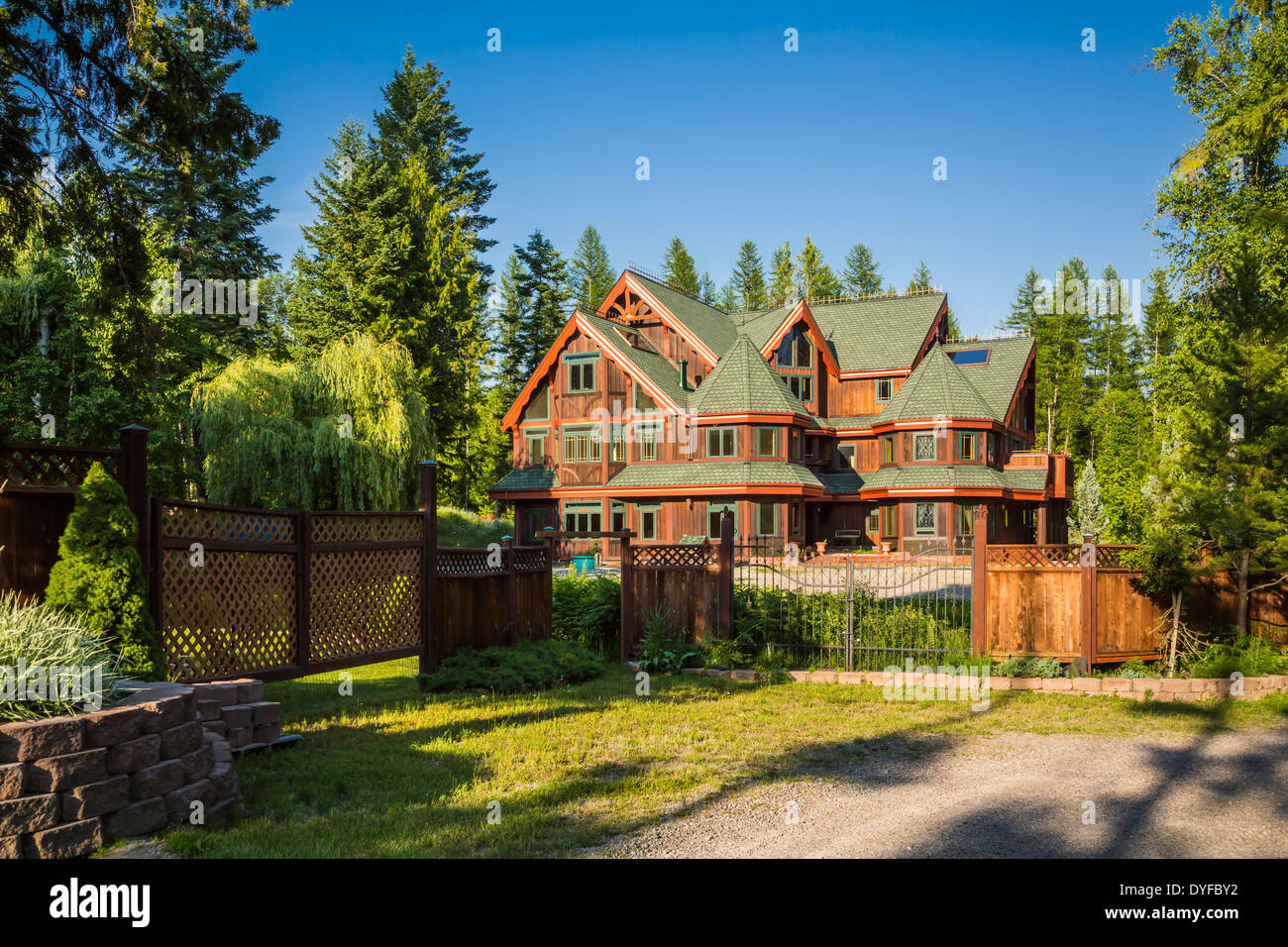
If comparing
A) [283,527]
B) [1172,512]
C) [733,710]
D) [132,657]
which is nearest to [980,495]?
[1172,512]

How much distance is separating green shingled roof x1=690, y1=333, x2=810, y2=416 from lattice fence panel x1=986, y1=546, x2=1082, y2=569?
21.1 m

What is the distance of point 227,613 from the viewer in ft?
28.3

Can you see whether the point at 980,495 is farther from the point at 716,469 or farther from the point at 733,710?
the point at 733,710

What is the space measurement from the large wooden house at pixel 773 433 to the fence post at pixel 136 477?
83.6 ft

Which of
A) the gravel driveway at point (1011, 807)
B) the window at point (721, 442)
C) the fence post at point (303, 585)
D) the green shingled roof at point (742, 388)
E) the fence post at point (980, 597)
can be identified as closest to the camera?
the gravel driveway at point (1011, 807)

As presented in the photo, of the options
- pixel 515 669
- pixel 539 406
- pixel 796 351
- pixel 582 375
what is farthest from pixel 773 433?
pixel 515 669

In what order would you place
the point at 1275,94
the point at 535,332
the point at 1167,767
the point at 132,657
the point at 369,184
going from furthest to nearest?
the point at 535,332
the point at 369,184
the point at 1275,94
the point at 1167,767
the point at 132,657

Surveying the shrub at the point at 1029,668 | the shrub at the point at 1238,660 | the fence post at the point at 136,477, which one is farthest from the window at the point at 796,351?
the fence post at the point at 136,477

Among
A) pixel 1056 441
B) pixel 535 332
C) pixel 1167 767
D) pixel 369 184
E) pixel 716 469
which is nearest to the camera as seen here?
pixel 1167 767

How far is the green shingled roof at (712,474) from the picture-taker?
32.3 meters

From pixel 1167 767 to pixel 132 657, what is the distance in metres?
→ 9.27

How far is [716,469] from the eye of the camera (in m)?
33.2

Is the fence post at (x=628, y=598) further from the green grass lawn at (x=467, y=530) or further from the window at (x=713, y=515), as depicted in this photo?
the green grass lawn at (x=467, y=530)

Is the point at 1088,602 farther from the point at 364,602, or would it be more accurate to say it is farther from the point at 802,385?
the point at 802,385
